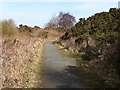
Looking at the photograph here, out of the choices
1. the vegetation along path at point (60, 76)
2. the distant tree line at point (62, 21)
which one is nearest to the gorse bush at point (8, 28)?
the vegetation along path at point (60, 76)

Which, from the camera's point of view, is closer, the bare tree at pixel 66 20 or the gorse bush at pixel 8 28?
the gorse bush at pixel 8 28

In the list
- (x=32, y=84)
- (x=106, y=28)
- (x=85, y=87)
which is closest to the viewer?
(x=85, y=87)

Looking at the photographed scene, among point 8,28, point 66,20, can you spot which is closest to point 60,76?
point 8,28

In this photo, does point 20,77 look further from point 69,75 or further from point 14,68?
point 69,75

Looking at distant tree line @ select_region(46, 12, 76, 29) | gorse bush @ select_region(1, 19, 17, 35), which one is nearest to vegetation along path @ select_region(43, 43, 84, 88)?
gorse bush @ select_region(1, 19, 17, 35)

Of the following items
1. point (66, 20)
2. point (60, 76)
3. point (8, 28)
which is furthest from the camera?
point (66, 20)

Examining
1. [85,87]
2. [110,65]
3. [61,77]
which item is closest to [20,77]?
[61,77]

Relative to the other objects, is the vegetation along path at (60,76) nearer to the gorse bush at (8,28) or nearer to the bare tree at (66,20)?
the gorse bush at (8,28)

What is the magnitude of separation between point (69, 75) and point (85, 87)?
8.44 ft

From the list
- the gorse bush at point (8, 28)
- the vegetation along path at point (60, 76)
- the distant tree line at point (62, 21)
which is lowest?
the vegetation along path at point (60, 76)

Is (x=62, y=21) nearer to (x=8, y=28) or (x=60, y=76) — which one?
(x=8, y=28)

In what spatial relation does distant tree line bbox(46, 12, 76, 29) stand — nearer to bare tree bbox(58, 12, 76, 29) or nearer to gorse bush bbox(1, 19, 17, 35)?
bare tree bbox(58, 12, 76, 29)

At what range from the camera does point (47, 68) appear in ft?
55.0

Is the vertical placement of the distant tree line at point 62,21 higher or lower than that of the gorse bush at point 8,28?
higher
